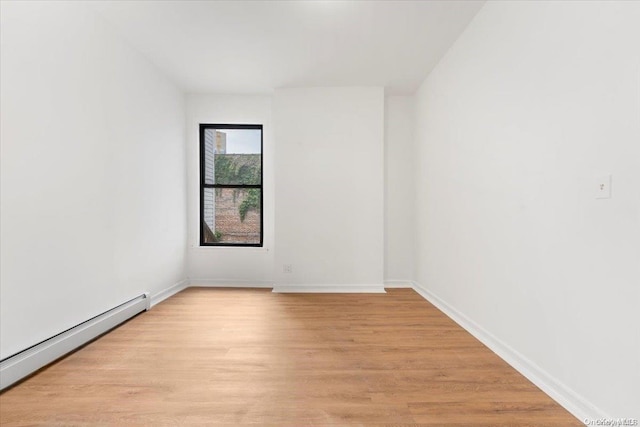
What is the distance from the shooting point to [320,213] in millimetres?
4305

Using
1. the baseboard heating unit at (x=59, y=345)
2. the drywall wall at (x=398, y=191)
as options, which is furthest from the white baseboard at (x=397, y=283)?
the baseboard heating unit at (x=59, y=345)

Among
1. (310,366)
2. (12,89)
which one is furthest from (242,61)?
(310,366)

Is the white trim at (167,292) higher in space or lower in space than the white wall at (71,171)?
lower

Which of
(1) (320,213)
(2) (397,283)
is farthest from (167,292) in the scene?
(2) (397,283)

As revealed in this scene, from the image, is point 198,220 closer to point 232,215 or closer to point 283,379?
point 232,215

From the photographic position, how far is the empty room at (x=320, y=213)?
1588mm

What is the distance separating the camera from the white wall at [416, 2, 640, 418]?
138cm

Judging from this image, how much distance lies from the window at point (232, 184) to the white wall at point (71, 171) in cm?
106

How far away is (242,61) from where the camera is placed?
3562mm

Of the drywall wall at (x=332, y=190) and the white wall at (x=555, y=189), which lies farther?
the drywall wall at (x=332, y=190)

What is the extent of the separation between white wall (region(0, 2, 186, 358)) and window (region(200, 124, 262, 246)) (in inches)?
41.6

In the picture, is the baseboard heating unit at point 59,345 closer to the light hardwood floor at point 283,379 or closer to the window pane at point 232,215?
the light hardwood floor at point 283,379

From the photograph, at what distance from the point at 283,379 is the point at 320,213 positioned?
2.57 meters

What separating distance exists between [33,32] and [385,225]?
403 centimetres
